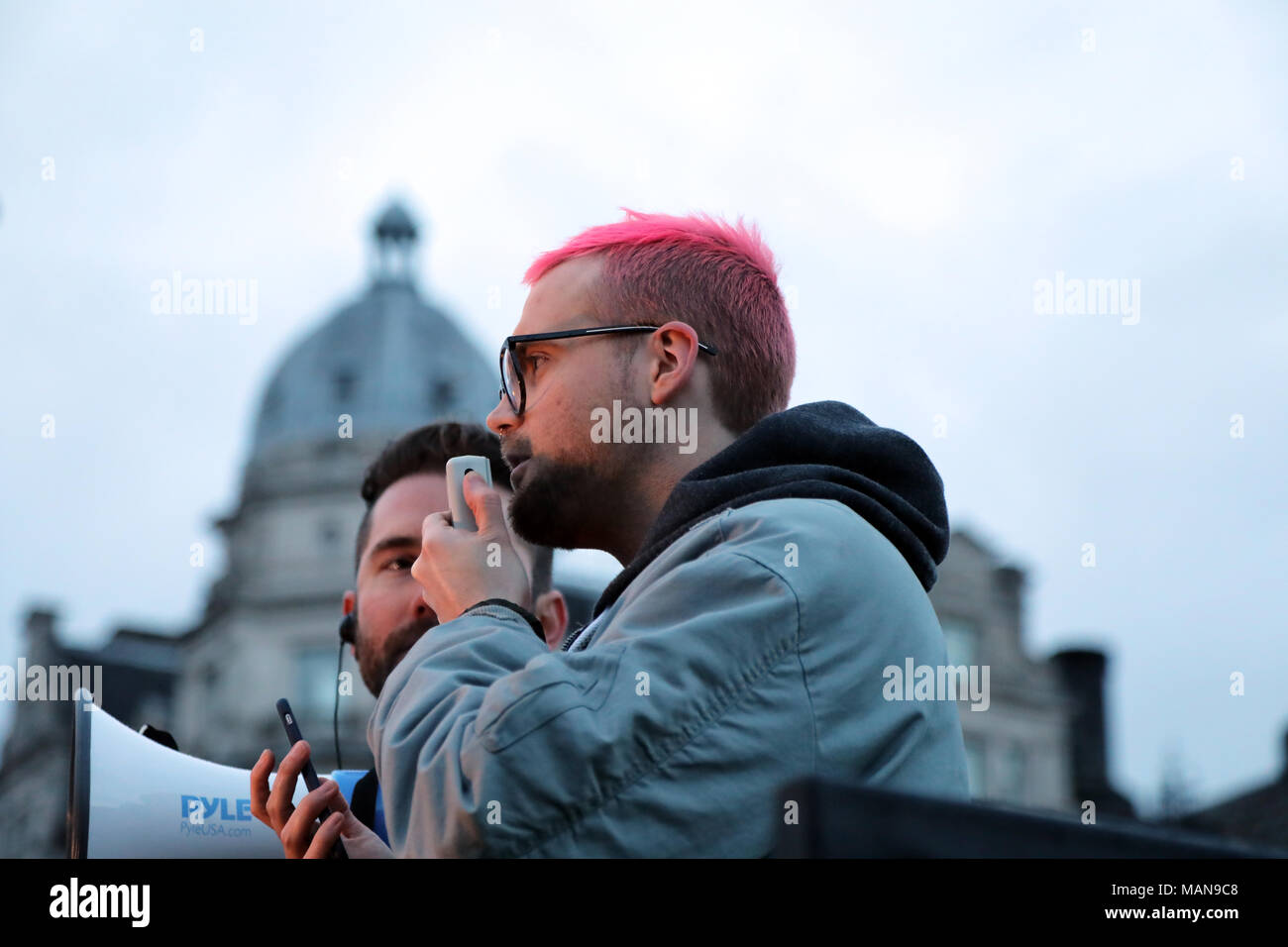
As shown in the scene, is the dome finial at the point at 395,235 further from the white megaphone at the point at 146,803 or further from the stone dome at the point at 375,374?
the white megaphone at the point at 146,803

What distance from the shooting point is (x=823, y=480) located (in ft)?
9.43

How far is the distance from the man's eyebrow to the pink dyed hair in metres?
1.25

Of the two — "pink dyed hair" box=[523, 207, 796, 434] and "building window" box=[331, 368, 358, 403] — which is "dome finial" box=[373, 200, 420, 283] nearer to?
"building window" box=[331, 368, 358, 403]

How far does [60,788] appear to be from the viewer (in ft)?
159

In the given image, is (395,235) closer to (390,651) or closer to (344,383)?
(344,383)

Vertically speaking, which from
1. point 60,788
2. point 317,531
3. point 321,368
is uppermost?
point 321,368

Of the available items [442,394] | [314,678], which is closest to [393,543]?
A: [314,678]

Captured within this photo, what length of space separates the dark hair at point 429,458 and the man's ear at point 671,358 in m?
1.57

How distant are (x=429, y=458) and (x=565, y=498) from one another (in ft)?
5.67

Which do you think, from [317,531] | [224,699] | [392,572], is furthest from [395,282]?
[392,572]

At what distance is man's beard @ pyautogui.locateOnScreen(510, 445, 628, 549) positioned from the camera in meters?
3.22

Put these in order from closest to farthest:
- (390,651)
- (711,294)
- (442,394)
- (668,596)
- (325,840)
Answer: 1. (668,596)
2. (325,840)
3. (711,294)
4. (390,651)
5. (442,394)
